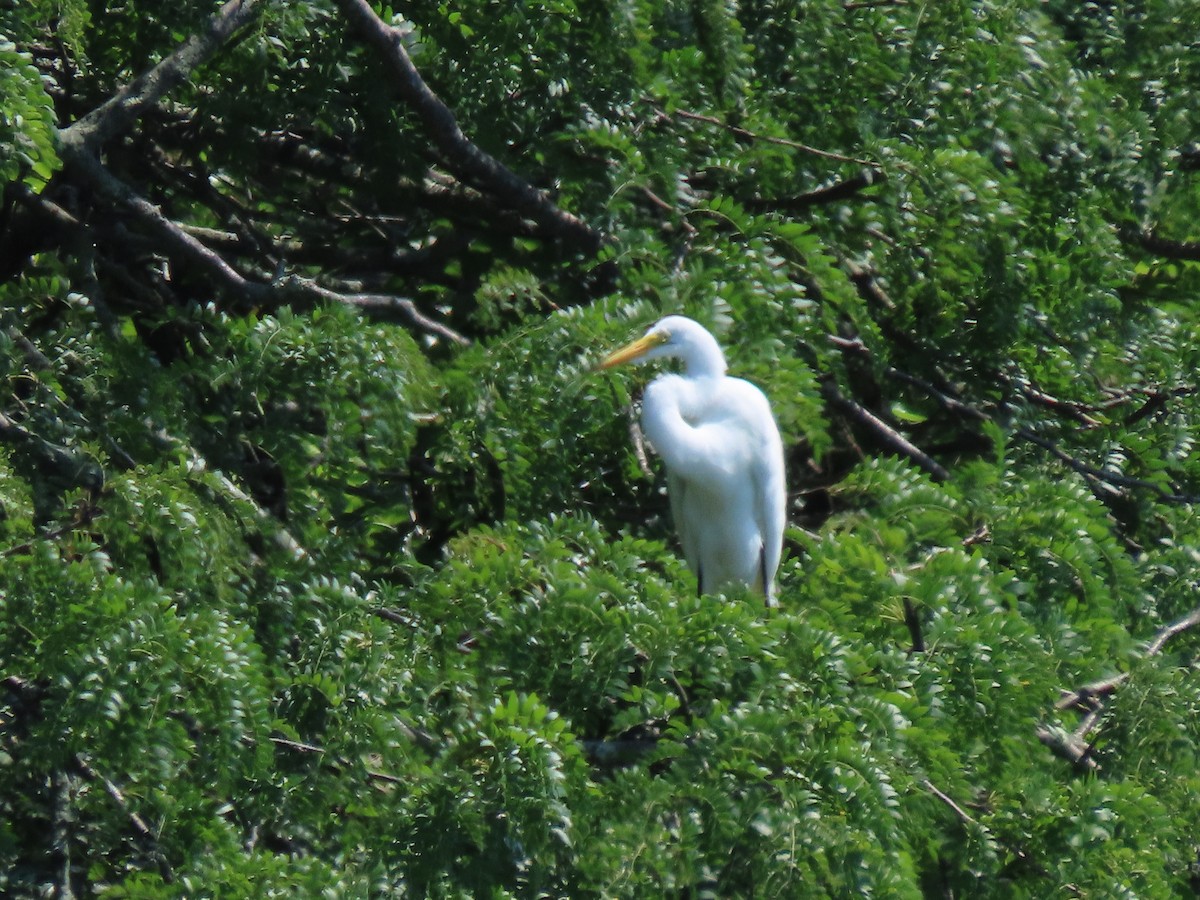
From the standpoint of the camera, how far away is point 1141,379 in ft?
14.9

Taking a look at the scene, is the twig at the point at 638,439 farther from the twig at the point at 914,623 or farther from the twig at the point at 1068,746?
the twig at the point at 1068,746

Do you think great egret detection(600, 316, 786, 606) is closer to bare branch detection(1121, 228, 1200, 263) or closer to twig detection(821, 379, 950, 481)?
twig detection(821, 379, 950, 481)

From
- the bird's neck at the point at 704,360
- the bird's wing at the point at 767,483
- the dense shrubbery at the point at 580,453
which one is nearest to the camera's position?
the dense shrubbery at the point at 580,453

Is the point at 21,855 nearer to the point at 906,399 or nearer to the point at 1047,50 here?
the point at 906,399

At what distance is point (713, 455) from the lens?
4.23m

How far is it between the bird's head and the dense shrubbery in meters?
0.07

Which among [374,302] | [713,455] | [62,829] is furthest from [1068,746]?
[62,829]

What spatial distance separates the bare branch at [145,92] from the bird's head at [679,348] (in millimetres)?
1067

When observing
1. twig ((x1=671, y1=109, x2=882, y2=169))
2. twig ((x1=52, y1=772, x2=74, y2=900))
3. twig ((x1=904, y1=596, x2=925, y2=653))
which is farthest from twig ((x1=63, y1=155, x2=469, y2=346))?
twig ((x1=904, y1=596, x2=925, y2=653))

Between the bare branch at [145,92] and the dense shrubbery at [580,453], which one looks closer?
the dense shrubbery at [580,453]

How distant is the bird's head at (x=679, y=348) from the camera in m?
3.62

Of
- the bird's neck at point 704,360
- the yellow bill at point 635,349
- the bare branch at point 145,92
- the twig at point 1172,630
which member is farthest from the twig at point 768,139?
the twig at point 1172,630

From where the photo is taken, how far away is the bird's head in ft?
11.9

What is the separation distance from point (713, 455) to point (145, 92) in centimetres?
167
